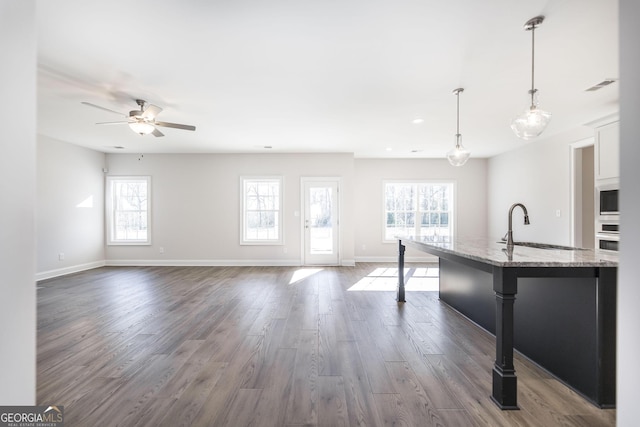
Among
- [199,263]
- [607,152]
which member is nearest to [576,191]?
[607,152]

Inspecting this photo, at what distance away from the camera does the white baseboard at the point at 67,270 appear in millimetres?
5457

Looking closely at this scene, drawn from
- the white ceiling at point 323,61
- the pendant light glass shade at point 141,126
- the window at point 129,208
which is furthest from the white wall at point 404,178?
the window at point 129,208

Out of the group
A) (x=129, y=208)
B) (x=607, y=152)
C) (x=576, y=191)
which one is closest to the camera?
(x=607, y=152)

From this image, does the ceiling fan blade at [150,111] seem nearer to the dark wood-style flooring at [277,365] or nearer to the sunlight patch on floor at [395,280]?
the dark wood-style flooring at [277,365]

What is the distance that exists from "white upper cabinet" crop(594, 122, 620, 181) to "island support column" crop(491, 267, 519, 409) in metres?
3.50

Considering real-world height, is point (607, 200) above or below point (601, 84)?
below

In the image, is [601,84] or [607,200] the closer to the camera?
[601,84]

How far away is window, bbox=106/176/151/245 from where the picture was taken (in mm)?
7082

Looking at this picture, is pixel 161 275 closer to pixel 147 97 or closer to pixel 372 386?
pixel 147 97

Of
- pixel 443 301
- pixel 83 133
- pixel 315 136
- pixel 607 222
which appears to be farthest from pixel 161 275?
pixel 607 222

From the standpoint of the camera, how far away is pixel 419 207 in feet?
25.6

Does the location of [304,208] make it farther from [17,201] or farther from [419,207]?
[17,201]

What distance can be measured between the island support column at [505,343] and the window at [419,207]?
5.98m

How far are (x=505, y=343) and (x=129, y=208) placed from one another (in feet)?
26.0
